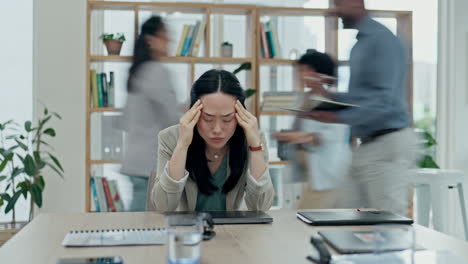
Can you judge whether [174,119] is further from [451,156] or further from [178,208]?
[451,156]

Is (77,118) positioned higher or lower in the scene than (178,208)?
higher

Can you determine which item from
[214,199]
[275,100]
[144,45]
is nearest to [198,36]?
[275,100]

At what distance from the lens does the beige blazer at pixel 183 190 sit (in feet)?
6.72

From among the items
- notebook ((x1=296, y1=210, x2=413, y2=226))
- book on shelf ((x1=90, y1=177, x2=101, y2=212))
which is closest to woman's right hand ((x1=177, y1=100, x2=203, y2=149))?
notebook ((x1=296, y1=210, x2=413, y2=226))

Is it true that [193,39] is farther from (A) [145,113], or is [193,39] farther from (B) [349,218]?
(B) [349,218]

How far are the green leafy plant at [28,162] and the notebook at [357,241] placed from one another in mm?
2980

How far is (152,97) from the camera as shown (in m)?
3.11

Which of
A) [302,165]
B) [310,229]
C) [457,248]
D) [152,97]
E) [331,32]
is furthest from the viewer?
[331,32]

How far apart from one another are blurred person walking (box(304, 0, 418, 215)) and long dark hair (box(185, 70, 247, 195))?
539 mm

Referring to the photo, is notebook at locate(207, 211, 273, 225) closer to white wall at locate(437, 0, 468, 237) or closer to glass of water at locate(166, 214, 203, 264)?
glass of water at locate(166, 214, 203, 264)

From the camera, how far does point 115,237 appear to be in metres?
1.53

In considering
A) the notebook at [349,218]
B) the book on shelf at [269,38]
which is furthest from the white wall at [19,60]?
the notebook at [349,218]

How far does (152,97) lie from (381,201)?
1.36 meters

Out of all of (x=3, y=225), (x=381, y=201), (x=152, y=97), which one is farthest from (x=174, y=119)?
(x=3, y=225)
